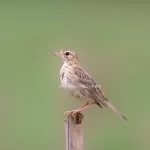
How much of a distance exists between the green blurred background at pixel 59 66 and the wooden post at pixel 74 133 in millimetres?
3289

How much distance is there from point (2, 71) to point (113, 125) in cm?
331

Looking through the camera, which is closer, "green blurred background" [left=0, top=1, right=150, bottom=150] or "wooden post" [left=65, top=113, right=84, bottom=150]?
"wooden post" [left=65, top=113, right=84, bottom=150]

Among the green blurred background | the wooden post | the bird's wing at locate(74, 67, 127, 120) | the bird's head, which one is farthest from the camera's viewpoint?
the green blurred background

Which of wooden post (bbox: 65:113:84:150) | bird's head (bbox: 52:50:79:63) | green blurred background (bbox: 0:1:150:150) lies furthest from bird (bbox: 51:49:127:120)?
green blurred background (bbox: 0:1:150:150)

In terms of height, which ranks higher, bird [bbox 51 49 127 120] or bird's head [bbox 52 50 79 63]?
bird's head [bbox 52 50 79 63]

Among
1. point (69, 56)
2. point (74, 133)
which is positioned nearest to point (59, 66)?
point (69, 56)

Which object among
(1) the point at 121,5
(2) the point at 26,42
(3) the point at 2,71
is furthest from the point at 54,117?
(1) the point at 121,5

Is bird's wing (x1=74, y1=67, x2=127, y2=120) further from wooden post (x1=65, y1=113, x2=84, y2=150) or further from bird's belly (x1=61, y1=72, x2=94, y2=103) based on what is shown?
wooden post (x1=65, y1=113, x2=84, y2=150)

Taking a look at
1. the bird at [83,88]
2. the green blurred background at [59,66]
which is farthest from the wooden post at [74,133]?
the green blurred background at [59,66]

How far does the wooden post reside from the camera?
738 centimetres

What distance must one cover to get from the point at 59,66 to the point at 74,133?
6.18 m

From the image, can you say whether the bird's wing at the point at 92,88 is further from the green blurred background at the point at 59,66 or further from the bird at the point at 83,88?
the green blurred background at the point at 59,66

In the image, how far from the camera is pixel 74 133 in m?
7.47

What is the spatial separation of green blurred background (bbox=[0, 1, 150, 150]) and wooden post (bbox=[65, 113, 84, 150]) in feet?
10.8
